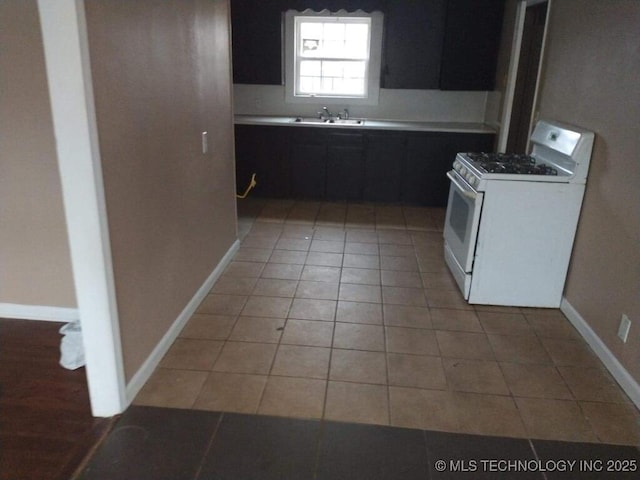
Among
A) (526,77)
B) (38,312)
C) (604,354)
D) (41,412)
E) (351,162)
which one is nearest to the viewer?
(41,412)

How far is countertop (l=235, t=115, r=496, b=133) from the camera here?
4984 millimetres

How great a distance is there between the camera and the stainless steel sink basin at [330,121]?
5.13 m

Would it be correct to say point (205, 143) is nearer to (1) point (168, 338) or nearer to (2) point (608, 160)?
(1) point (168, 338)

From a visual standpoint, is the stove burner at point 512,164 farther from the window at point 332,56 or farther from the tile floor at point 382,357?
the window at point 332,56

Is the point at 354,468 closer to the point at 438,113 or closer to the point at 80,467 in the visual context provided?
the point at 80,467

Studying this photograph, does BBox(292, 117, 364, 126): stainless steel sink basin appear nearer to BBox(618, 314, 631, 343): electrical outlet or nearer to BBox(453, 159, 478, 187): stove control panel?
BBox(453, 159, 478, 187): stove control panel

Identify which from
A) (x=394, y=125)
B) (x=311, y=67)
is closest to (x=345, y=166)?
(x=394, y=125)

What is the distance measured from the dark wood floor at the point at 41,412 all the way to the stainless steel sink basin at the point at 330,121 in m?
3.33

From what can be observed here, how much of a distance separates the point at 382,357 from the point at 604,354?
45.4 inches

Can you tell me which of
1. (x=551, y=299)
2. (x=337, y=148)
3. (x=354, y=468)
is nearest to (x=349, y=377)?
(x=354, y=468)

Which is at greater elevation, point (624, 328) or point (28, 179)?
point (28, 179)

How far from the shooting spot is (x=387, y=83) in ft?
17.2

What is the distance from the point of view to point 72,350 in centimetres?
245

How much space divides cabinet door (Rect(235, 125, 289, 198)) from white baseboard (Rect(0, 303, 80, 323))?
2.83 meters
